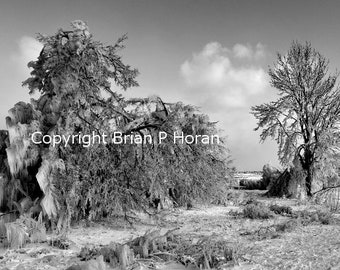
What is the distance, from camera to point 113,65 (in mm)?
9875

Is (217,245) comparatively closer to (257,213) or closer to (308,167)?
(257,213)

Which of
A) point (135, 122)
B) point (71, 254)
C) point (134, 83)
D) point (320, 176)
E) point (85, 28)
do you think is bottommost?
point (71, 254)

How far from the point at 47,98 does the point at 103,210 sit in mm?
3152

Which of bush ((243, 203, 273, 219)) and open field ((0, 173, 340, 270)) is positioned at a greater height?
bush ((243, 203, 273, 219))

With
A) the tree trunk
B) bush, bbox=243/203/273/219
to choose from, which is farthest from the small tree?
bush, bbox=243/203/273/219

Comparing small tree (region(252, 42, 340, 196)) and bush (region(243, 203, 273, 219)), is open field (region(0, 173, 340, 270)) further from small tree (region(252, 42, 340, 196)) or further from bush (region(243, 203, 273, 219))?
small tree (region(252, 42, 340, 196))

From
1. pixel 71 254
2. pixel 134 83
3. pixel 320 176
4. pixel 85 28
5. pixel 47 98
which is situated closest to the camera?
pixel 71 254

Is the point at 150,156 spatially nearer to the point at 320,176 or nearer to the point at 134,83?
the point at 134,83

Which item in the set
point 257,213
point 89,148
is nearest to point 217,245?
point 89,148

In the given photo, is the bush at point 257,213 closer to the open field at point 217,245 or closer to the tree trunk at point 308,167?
the open field at point 217,245

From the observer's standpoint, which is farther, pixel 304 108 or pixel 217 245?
pixel 304 108

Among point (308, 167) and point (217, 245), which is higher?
point (308, 167)

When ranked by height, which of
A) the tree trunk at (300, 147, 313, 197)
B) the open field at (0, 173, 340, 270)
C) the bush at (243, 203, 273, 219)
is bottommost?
the open field at (0, 173, 340, 270)

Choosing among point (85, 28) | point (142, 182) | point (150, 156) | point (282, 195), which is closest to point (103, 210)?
point (142, 182)
